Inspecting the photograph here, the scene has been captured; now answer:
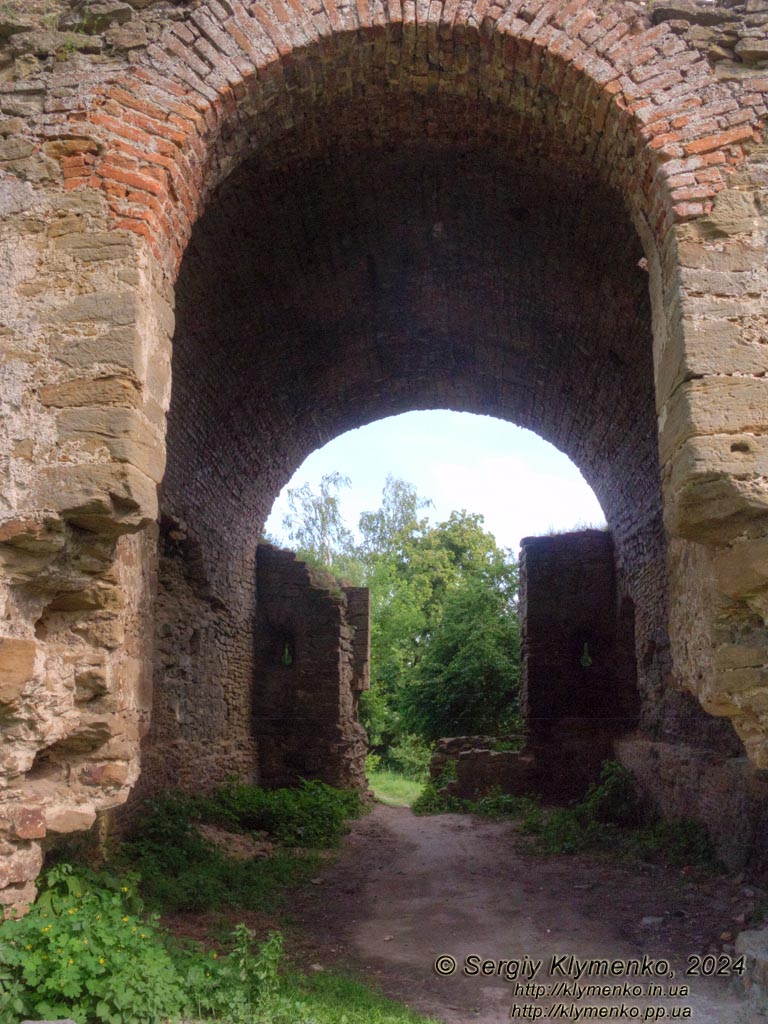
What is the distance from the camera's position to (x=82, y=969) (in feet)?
12.7

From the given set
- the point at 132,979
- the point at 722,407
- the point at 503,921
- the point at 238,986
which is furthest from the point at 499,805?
the point at 722,407

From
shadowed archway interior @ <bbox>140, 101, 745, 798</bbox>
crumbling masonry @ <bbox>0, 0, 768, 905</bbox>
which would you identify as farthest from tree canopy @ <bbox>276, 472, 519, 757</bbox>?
crumbling masonry @ <bbox>0, 0, 768, 905</bbox>

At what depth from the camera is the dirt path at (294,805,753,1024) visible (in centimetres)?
488

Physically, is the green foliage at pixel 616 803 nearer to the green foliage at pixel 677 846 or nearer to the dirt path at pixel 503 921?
the green foliage at pixel 677 846

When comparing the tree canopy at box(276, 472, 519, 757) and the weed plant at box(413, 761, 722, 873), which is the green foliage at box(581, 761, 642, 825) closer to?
the weed plant at box(413, 761, 722, 873)

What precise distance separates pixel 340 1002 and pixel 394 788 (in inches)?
549

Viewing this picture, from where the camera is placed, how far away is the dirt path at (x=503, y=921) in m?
4.88

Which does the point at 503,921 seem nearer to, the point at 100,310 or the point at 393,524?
the point at 100,310

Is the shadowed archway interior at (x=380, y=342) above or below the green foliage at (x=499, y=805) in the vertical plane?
above

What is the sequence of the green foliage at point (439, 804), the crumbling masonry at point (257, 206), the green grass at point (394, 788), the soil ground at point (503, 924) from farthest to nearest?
the green grass at point (394, 788)
the green foliage at point (439, 804)
the soil ground at point (503, 924)
the crumbling masonry at point (257, 206)

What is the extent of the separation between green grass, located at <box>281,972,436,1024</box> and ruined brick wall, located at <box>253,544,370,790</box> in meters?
7.58

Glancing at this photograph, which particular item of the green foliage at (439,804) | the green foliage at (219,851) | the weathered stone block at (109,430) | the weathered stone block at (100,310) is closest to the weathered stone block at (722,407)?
the weathered stone block at (109,430)

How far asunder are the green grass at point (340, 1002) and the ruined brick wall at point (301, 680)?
7579 mm

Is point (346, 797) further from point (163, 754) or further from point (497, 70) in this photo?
point (497, 70)
